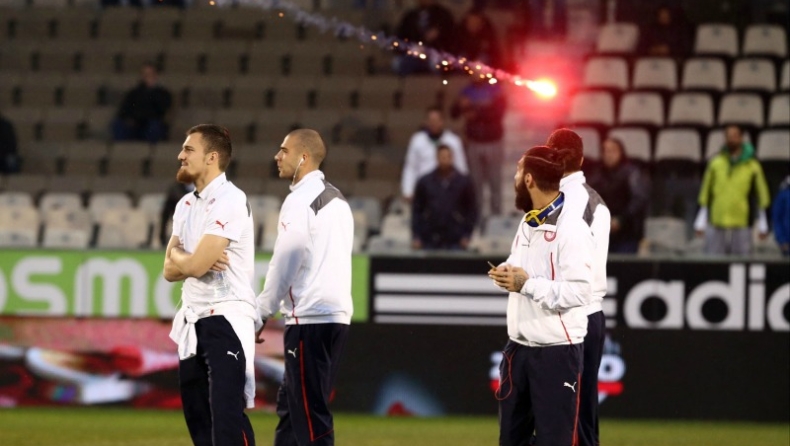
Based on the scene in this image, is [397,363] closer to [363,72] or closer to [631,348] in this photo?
[631,348]

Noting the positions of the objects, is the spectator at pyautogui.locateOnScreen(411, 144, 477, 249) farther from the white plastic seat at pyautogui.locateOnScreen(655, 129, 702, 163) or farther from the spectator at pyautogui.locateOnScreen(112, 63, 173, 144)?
the spectator at pyautogui.locateOnScreen(112, 63, 173, 144)

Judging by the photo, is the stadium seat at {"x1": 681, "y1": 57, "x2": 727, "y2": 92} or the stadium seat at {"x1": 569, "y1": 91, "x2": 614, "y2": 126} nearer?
the stadium seat at {"x1": 569, "y1": 91, "x2": 614, "y2": 126}

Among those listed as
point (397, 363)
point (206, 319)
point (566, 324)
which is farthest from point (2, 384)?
point (566, 324)

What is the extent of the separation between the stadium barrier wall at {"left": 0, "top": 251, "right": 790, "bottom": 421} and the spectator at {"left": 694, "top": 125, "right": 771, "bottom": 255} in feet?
7.44

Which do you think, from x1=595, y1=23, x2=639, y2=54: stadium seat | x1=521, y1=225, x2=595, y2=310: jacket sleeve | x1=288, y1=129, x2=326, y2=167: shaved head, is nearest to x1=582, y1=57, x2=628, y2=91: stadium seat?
x1=595, y1=23, x2=639, y2=54: stadium seat

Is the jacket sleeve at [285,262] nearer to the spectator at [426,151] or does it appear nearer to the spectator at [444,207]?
the spectator at [444,207]

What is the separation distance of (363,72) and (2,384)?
8.17 m

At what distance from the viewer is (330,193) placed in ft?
27.2

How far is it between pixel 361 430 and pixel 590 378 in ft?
14.2

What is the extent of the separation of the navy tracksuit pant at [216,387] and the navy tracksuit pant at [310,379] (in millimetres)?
759

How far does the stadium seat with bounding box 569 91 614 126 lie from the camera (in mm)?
18328

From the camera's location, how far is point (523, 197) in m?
7.20

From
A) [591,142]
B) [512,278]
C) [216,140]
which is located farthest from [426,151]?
[512,278]

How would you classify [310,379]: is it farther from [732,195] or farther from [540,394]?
→ [732,195]
